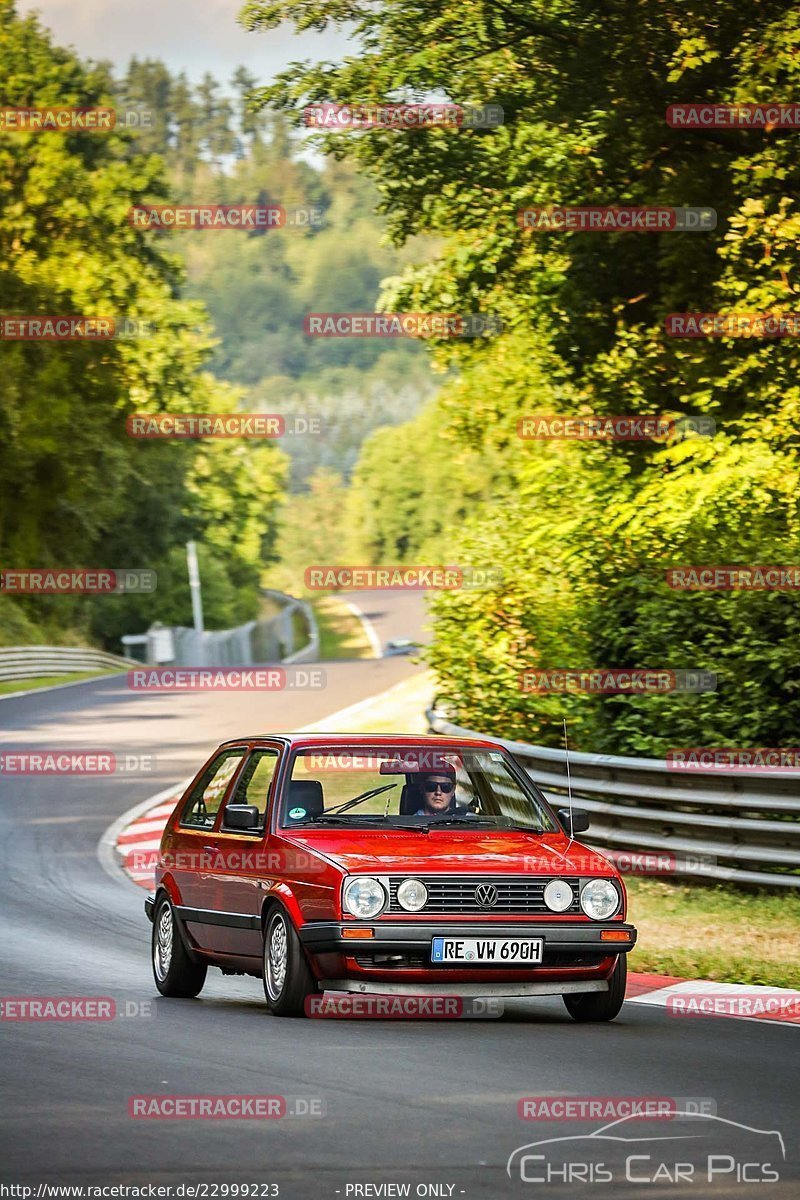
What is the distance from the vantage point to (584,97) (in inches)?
1030

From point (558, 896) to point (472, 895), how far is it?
451mm

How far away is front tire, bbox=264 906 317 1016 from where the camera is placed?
31.7ft

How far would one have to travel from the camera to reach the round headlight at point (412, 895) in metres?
9.52

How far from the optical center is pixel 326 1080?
7.75m

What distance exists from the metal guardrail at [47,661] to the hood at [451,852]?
39180 mm

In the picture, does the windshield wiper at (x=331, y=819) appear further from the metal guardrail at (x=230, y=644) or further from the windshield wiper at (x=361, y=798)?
the metal guardrail at (x=230, y=644)

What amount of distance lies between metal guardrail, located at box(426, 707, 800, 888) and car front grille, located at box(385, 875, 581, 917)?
14.7 ft

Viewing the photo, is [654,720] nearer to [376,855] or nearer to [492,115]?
[376,855]

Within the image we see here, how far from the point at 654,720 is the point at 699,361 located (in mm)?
9373

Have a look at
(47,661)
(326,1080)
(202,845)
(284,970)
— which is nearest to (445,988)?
(284,970)

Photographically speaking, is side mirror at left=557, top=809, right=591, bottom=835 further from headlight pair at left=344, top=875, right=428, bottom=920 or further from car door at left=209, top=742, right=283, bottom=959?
car door at left=209, top=742, right=283, bottom=959

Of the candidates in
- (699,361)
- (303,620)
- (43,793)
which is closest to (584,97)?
(699,361)

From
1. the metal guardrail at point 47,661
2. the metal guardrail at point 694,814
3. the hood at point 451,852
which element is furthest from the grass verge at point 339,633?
the hood at point 451,852

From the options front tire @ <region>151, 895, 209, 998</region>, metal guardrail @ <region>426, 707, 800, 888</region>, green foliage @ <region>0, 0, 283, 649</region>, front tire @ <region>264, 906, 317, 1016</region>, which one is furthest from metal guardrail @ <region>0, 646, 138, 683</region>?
front tire @ <region>264, 906, 317, 1016</region>
